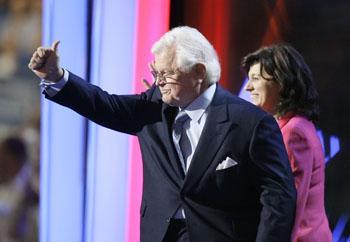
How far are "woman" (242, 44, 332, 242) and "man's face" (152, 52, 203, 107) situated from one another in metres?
0.32

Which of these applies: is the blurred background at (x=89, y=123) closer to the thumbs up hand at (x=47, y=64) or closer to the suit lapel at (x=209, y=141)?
the thumbs up hand at (x=47, y=64)

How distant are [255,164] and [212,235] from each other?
0.21m

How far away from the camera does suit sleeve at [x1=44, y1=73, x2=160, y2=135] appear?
4.87 ft

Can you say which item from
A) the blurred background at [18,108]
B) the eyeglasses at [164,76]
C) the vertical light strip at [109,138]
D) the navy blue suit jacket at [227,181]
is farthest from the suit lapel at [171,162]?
the blurred background at [18,108]

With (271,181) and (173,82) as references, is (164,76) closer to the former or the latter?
(173,82)

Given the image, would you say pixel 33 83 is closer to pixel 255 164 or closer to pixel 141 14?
pixel 141 14

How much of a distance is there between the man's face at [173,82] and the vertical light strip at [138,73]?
2.06 ft

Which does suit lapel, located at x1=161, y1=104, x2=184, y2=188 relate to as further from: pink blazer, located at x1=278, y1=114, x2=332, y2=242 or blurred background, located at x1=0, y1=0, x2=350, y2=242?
blurred background, located at x1=0, y1=0, x2=350, y2=242

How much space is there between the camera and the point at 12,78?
201 cm

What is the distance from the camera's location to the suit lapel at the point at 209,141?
140 cm

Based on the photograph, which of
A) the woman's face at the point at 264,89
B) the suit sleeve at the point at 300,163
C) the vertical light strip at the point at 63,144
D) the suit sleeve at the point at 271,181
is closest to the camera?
the suit sleeve at the point at 271,181

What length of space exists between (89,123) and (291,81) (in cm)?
77

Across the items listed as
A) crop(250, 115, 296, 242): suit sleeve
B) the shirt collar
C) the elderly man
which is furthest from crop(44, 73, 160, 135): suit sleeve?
crop(250, 115, 296, 242): suit sleeve

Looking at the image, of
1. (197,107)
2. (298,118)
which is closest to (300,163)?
(298,118)
